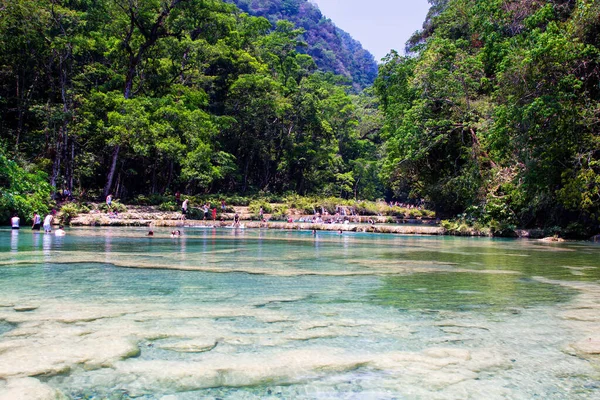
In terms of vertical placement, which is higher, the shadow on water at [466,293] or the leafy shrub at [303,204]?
the leafy shrub at [303,204]

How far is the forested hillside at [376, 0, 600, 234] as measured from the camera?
52.1 feet

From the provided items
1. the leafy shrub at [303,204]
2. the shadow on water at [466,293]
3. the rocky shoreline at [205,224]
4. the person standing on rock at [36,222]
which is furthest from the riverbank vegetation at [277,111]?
the shadow on water at [466,293]

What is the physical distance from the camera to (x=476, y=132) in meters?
23.2

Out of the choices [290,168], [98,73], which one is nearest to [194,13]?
[98,73]

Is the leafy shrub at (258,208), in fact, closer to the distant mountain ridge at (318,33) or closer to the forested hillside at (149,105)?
the forested hillside at (149,105)

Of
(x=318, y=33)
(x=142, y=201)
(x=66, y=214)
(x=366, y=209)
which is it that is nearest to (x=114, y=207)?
(x=66, y=214)

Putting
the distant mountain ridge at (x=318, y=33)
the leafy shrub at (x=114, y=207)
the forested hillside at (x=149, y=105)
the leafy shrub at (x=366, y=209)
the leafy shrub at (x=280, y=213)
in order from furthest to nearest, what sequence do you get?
the distant mountain ridge at (x=318, y=33)
the leafy shrub at (x=366, y=209)
the leafy shrub at (x=280, y=213)
the forested hillside at (x=149, y=105)
the leafy shrub at (x=114, y=207)

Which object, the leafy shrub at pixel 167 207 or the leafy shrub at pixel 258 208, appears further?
the leafy shrub at pixel 258 208

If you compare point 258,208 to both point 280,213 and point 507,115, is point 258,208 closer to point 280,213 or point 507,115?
point 280,213

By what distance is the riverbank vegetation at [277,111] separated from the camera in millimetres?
16656

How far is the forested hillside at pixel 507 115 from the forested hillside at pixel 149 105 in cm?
1313

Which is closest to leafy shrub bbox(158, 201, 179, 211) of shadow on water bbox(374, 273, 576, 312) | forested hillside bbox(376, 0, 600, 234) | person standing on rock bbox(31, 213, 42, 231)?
person standing on rock bbox(31, 213, 42, 231)

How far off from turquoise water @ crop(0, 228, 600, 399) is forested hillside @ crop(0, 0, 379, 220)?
1603 cm

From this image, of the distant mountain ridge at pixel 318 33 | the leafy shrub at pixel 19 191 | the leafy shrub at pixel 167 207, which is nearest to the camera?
the leafy shrub at pixel 19 191
